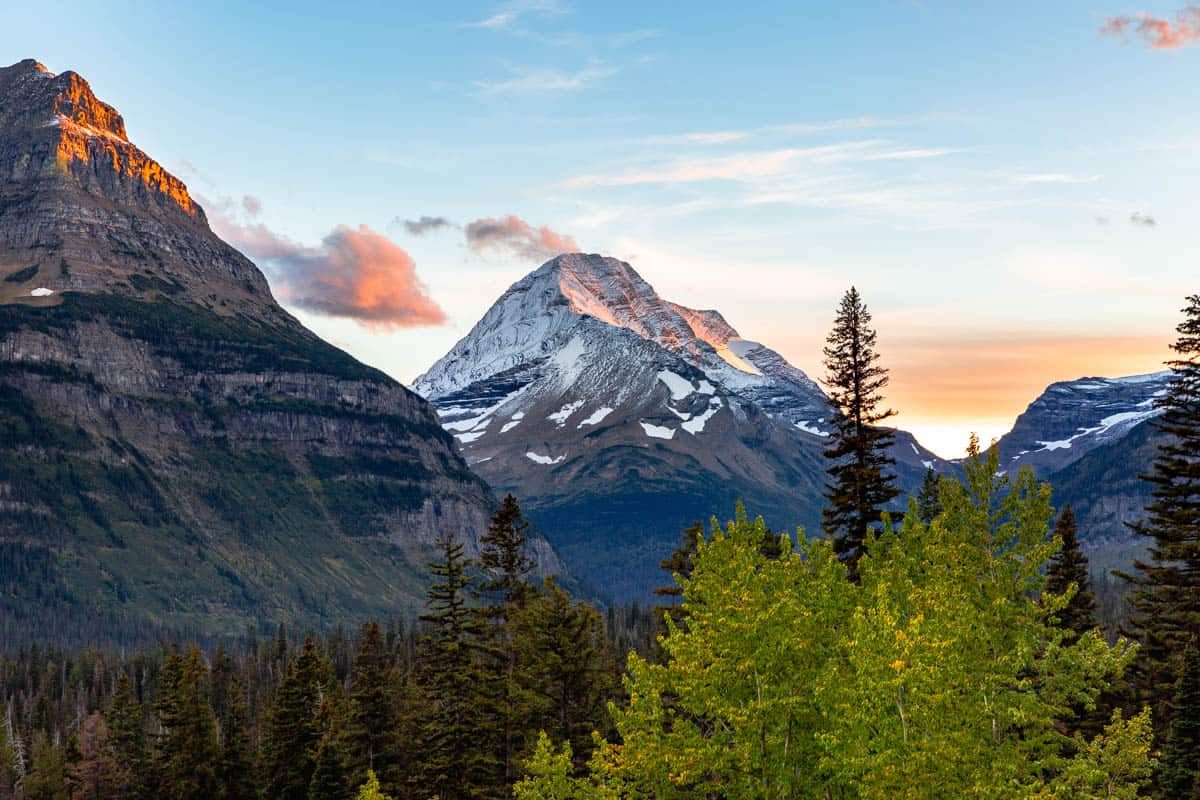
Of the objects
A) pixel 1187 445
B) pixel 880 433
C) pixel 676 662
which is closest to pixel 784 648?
pixel 676 662

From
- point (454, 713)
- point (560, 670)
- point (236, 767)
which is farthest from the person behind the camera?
point (236, 767)

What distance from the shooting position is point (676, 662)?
4334cm

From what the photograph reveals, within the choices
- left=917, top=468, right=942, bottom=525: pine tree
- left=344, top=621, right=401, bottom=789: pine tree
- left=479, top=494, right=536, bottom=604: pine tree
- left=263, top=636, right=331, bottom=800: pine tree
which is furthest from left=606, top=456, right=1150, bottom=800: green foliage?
left=263, top=636, right=331, bottom=800: pine tree

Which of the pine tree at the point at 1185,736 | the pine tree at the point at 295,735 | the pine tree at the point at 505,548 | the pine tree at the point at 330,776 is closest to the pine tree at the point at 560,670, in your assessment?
the pine tree at the point at 505,548

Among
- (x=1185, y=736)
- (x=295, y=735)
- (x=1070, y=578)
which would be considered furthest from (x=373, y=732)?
(x=1185, y=736)

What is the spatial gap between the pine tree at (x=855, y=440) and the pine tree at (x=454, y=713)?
71.9 feet

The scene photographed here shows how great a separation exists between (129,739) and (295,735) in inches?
1706

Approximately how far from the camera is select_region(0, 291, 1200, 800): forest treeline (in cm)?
3584

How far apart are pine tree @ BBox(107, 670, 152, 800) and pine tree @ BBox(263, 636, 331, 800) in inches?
1046

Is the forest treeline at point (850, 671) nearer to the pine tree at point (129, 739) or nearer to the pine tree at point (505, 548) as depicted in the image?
the pine tree at point (505, 548)

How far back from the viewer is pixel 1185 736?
58719 millimetres

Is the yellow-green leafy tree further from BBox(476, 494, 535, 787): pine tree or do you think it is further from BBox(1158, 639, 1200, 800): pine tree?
BBox(476, 494, 535, 787): pine tree

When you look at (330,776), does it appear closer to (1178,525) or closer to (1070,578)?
(1070,578)

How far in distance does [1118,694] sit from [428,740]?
40.8 meters
